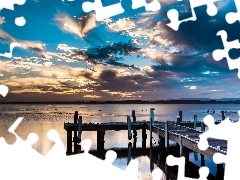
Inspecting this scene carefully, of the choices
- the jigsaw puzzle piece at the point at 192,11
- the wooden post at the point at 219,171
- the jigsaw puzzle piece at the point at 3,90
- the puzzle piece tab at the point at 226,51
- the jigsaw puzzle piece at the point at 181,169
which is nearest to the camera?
the jigsaw puzzle piece at the point at 181,169

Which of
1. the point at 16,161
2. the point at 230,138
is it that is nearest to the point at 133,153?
the point at 16,161

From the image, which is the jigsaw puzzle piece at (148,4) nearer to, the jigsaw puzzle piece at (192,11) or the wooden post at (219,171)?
the jigsaw puzzle piece at (192,11)

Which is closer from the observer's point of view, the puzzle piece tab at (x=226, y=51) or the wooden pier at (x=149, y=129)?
the puzzle piece tab at (x=226, y=51)

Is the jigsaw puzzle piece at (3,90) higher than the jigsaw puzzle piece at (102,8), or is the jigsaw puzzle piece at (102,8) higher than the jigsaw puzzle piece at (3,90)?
the jigsaw puzzle piece at (102,8)

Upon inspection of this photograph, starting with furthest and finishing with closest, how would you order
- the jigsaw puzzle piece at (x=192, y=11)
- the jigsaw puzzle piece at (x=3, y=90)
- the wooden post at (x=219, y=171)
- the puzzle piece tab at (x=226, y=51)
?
the wooden post at (x=219, y=171) → the jigsaw puzzle piece at (x=3, y=90) → the puzzle piece tab at (x=226, y=51) → the jigsaw puzzle piece at (x=192, y=11)

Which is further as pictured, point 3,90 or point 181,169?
point 3,90

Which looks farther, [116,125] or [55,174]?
[116,125]

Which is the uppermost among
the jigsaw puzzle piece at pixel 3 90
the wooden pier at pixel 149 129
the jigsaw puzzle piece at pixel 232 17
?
the jigsaw puzzle piece at pixel 232 17

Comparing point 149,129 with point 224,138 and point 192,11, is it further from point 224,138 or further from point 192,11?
point 192,11

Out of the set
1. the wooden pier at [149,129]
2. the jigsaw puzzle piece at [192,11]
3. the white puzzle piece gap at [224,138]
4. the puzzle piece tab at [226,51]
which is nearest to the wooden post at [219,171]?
the wooden pier at [149,129]

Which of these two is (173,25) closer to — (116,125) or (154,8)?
(154,8)

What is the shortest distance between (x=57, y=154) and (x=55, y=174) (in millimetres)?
469

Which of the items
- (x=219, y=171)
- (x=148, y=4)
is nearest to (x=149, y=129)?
(x=219, y=171)

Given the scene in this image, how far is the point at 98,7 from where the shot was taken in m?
5.20
